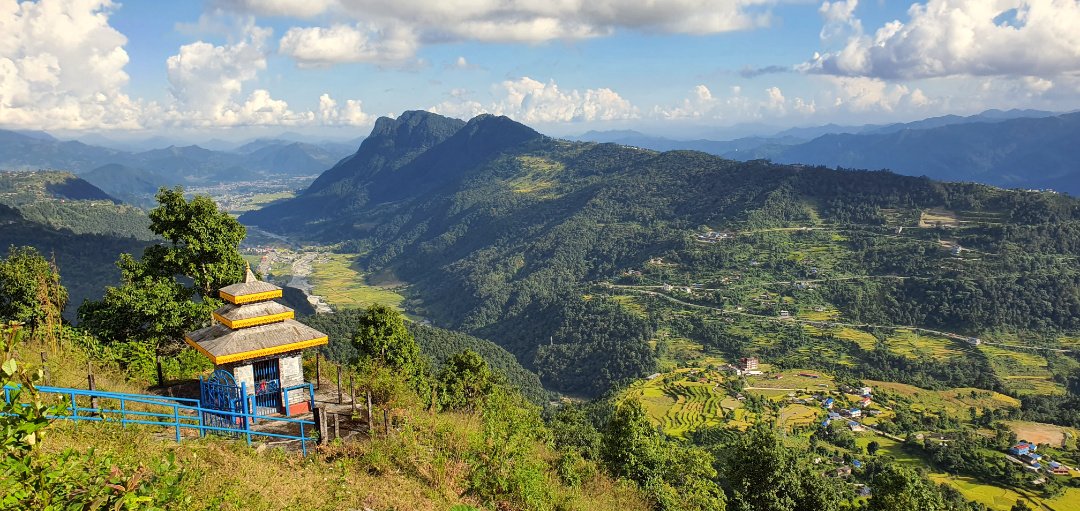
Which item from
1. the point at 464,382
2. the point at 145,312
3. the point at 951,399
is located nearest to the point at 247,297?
the point at 145,312

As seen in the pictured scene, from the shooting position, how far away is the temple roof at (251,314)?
56.5 ft

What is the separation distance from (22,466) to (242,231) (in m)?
24.5

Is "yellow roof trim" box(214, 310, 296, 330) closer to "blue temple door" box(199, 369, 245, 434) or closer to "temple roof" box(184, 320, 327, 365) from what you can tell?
"temple roof" box(184, 320, 327, 365)

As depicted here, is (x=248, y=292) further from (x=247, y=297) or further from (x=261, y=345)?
(x=261, y=345)

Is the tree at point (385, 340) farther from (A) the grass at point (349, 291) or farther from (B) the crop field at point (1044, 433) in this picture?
(A) the grass at point (349, 291)

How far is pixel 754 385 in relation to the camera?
81188mm

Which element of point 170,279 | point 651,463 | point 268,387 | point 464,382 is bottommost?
point 464,382

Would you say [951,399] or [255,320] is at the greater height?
[255,320]

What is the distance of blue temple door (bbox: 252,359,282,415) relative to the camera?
17234 mm

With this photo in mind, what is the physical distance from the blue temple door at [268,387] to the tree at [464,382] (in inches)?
642

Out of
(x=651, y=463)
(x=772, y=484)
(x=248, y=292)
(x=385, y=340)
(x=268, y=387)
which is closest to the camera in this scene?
(x=268, y=387)

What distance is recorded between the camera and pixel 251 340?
1703 centimetres

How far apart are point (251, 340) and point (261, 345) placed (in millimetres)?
341

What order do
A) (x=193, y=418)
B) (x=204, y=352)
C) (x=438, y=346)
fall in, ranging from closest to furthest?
(x=193, y=418) → (x=204, y=352) → (x=438, y=346)
